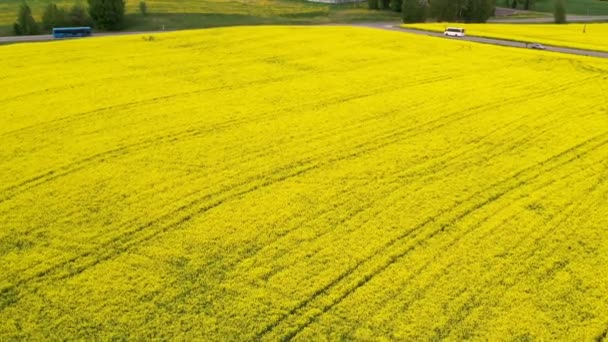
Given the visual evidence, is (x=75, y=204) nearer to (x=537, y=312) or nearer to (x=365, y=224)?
(x=365, y=224)

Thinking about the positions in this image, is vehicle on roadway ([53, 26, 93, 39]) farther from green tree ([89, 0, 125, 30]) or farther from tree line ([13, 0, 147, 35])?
green tree ([89, 0, 125, 30])

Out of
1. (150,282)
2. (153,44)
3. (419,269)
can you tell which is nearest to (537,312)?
(419,269)

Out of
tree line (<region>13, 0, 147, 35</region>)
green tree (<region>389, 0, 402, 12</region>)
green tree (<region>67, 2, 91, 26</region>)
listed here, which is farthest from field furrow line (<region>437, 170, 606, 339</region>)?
green tree (<region>389, 0, 402, 12</region>)

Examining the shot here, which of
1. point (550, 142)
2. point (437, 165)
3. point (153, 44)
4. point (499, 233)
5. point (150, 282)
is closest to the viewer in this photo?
point (150, 282)

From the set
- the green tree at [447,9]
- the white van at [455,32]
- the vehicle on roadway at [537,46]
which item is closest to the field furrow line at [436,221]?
the vehicle on roadway at [537,46]

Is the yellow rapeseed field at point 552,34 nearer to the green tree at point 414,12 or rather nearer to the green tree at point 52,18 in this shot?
the green tree at point 414,12

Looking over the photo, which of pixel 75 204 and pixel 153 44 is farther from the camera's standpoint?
pixel 153 44

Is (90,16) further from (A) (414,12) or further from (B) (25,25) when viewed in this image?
(A) (414,12)
